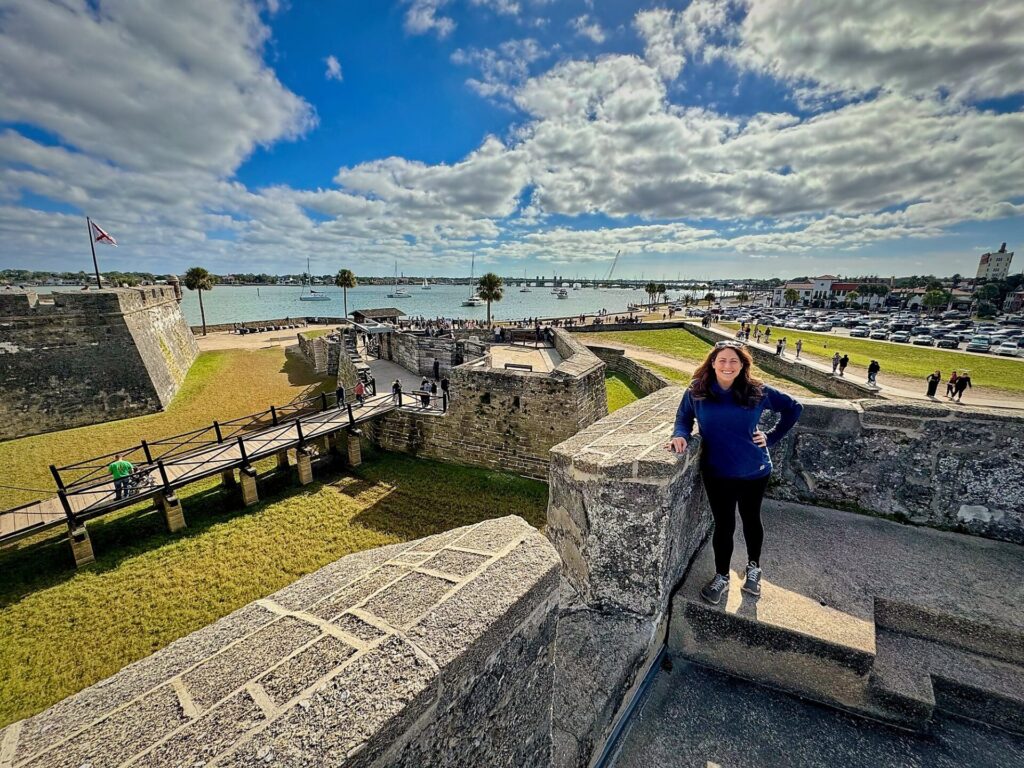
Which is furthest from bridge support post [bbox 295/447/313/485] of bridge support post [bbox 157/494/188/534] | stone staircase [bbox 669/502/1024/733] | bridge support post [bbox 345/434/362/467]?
stone staircase [bbox 669/502/1024/733]

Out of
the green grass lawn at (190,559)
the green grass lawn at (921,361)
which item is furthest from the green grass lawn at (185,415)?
the green grass lawn at (921,361)

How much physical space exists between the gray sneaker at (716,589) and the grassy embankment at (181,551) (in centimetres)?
839

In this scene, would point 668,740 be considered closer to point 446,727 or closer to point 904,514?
point 446,727

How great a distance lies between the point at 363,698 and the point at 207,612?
9.21 m

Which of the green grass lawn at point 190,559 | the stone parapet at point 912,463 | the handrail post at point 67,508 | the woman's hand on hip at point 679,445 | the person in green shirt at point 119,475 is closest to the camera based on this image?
the woman's hand on hip at point 679,445

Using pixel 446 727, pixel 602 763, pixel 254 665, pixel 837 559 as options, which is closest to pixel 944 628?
pixel 837 559

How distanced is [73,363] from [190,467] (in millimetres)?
10276

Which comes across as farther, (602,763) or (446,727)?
(602,763)

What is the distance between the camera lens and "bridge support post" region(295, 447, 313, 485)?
12422 millimetres

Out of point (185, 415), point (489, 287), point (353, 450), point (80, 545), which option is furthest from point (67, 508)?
point (489, 287)

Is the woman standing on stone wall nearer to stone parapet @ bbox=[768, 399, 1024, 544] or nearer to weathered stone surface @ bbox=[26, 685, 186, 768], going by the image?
stone parapet @ bbox=[768, 399, 1024, 544]

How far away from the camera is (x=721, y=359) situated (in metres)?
2.34

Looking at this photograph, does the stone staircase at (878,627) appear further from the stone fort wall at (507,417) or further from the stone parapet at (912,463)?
the stone fort wall at (507,417)

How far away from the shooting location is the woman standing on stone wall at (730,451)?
227cm
